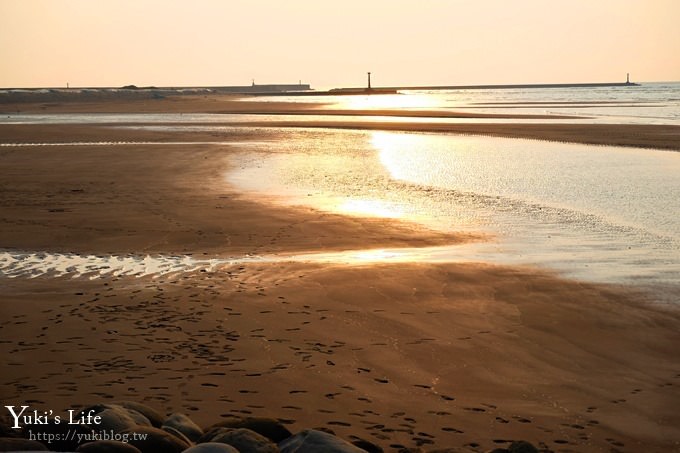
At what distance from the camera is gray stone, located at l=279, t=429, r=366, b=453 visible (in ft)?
16.7

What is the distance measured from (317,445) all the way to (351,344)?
10.3 feet

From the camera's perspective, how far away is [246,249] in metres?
13.4

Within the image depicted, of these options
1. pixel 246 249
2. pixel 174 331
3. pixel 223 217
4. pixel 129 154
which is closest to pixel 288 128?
pixel 129 154

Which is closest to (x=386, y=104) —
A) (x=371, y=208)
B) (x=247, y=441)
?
(x=371, y=208)

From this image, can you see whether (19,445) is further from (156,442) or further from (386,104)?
(386,104)

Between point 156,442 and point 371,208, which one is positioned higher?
point 156,442

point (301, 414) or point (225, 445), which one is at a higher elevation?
point (225, 445)

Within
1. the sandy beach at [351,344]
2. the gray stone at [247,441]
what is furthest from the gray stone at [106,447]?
the sandy beach at [351,344]

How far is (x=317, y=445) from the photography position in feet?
16.8

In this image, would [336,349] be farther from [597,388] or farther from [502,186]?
[502,186]

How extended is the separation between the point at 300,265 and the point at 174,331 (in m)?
3.53

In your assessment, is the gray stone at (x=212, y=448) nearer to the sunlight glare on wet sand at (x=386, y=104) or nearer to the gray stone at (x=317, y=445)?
the gray stone at (x=317, y=445)

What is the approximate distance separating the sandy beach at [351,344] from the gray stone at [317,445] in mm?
774

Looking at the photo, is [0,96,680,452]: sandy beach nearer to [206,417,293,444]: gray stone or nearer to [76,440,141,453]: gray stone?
[206,417,293,444]: gray stone
